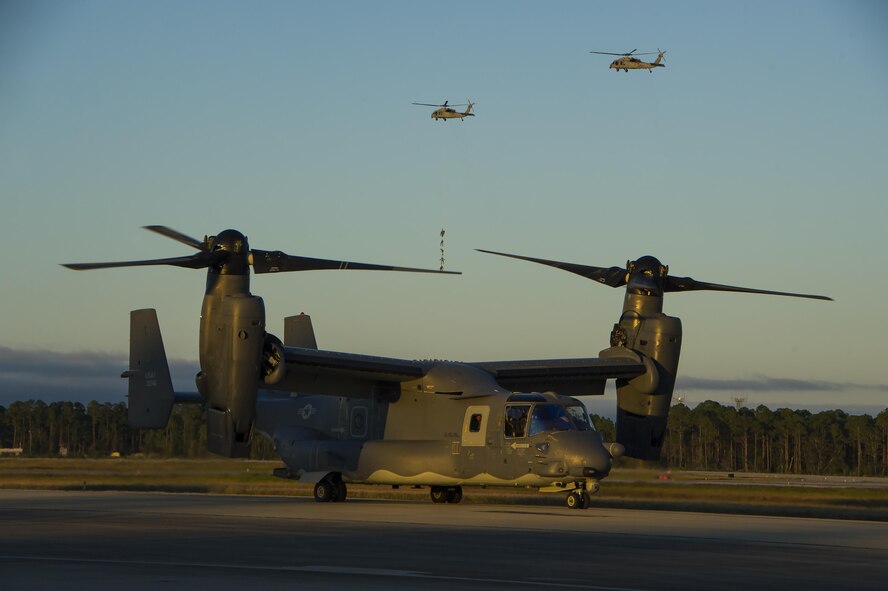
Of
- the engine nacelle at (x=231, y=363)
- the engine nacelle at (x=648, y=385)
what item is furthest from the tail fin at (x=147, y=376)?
the engine nacelle at (x=648, y=385)

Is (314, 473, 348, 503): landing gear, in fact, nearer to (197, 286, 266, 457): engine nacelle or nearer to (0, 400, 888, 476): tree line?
(197, 286, 266, 457): engine nacelle

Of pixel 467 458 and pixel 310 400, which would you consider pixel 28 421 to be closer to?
pixel 310 400

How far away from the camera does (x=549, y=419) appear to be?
25.0 metres

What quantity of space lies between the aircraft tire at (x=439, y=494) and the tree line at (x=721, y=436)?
58.2 ft

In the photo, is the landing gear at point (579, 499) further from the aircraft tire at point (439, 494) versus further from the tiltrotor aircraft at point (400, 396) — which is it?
the aircraft tire at point (439, 494)

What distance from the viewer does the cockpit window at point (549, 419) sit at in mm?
24906

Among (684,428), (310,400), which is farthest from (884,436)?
(310,400)

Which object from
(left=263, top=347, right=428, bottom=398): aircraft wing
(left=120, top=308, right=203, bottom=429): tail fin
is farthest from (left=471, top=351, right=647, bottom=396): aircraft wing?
(left=120, top=308, right=203, bottom=429): tail fin

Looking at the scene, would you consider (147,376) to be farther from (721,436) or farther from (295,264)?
(721,436)

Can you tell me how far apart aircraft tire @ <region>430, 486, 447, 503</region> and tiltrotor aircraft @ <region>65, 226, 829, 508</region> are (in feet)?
0.13

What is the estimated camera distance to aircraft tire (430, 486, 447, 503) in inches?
1124

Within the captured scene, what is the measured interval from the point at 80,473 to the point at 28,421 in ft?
80.9

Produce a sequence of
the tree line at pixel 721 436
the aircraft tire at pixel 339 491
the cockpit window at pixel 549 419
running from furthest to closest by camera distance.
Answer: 1. the tree line at pixel 721 436
2. the aircraft tire at pixel 339 491
3. the cockpit window at pixel 549 419

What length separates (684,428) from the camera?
70.6 meters
